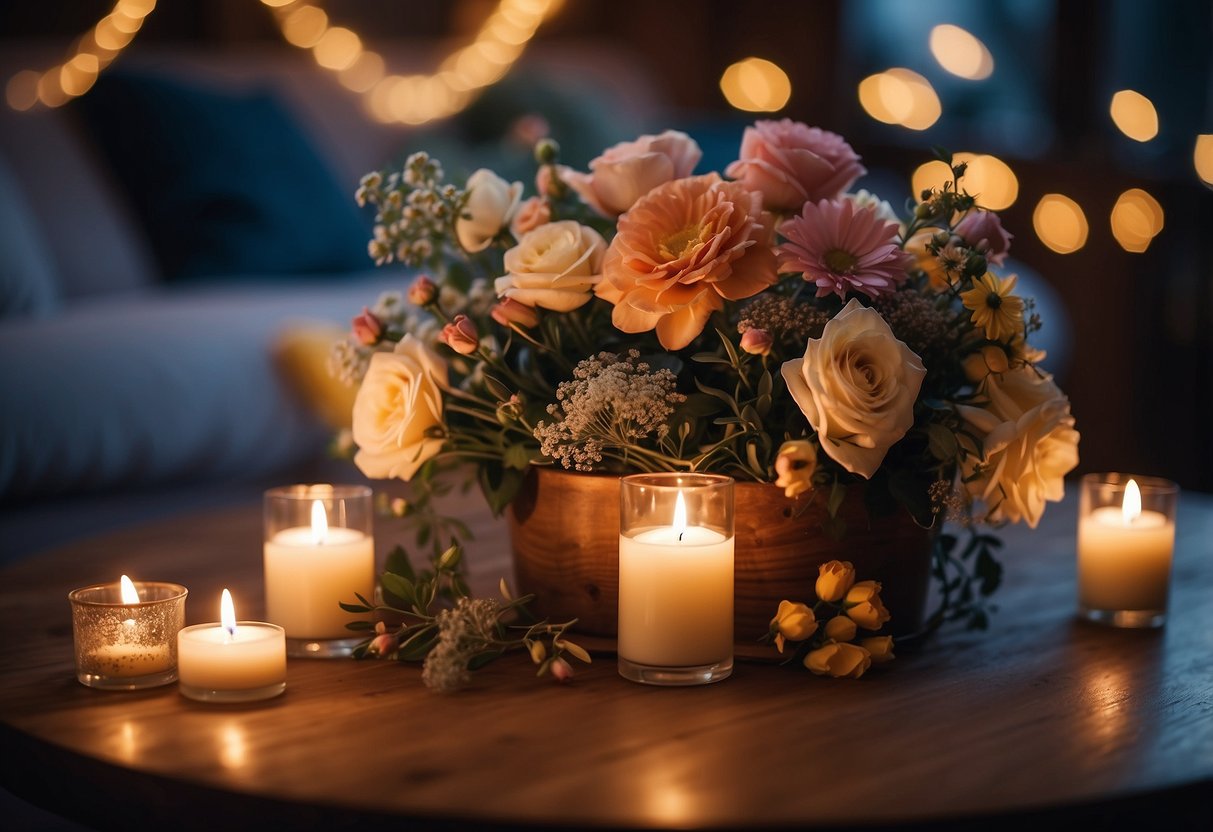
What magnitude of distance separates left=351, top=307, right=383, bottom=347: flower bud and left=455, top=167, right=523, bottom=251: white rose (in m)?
0.10

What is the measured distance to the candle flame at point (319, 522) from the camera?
97 cm

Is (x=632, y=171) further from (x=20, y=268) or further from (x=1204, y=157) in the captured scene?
(x=1204, y=157)

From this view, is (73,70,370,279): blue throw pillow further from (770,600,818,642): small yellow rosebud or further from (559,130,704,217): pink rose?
(770,600,818,642): small yellow rosebud

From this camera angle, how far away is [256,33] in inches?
135

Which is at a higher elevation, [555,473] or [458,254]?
[458,254]

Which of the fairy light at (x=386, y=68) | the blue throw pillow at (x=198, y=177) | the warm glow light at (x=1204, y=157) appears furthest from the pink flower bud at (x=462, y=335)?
the warm glow light at (x=1204, y=157)

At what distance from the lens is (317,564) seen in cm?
94

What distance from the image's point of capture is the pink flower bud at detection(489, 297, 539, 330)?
95cm

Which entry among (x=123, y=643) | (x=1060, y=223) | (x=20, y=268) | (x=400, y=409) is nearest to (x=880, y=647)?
(x=400, y=409)

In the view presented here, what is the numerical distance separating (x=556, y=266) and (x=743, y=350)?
144 millimetres

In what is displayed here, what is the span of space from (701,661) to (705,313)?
0.76 feet

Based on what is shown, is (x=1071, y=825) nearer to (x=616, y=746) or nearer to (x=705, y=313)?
(x=616, y=746)

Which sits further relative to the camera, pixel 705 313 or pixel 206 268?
pixel 206 268

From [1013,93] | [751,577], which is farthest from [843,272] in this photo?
[1013,93]
